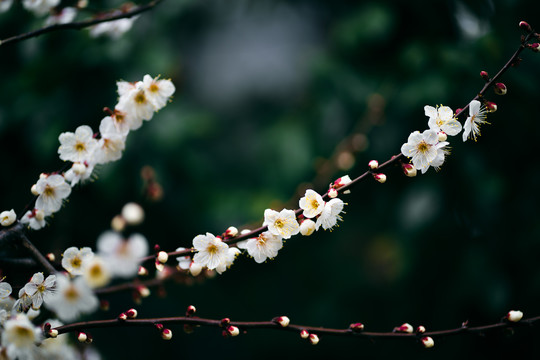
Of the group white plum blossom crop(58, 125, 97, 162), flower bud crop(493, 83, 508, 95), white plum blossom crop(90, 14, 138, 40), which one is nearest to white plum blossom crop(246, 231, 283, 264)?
white plum blossom crop(58, 125, 97, 162)

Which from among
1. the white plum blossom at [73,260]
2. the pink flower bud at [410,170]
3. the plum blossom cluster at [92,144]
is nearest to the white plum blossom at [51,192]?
the plum blossom cluster at [92,144]

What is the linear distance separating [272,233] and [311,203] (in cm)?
9

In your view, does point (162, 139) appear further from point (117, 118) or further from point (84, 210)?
point (117, 118)

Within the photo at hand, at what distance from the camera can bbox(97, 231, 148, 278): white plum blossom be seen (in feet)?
1.79

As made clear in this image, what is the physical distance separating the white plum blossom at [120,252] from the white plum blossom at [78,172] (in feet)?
0.83

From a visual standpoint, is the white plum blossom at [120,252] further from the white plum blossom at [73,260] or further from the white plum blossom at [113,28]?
the white plum blossom at [113,28]

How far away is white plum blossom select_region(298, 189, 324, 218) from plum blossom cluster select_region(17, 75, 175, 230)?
1.15 ft

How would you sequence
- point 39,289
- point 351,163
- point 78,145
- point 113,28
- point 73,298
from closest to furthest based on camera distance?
point 73,298, point 39,289, point 78,145, point 113,28, point 351,163

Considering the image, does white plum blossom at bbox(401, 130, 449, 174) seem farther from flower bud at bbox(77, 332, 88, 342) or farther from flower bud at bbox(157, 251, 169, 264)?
flower bud at bbox(77, 332, 88, 342)

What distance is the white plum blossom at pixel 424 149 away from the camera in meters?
Answer: 0.76

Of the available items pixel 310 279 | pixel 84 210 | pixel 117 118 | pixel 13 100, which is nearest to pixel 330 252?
pixel 310 279

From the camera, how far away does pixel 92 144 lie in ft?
2.70

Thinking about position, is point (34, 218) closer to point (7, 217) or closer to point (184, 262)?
point (7, 217)

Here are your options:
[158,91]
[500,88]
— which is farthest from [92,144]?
[500,88]
